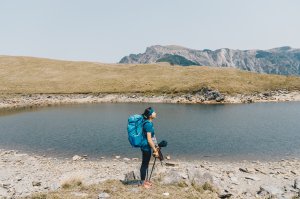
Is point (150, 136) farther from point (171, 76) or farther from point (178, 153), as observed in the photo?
point (171, 76)

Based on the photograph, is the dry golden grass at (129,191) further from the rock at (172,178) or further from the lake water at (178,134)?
the lake water at (178,134)

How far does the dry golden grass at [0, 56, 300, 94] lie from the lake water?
114 ft

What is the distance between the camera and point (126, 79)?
12175 centimetres

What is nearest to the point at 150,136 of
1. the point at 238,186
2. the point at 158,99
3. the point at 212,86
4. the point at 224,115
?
the point at 238,186

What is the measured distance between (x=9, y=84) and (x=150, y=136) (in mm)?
118002

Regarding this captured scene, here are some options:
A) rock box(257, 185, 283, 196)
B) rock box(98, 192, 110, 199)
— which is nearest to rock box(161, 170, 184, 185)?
rock box(98, 192, 110, 199)

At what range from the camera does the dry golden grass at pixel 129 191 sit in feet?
53.8

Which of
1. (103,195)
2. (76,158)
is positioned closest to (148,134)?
(103,195)

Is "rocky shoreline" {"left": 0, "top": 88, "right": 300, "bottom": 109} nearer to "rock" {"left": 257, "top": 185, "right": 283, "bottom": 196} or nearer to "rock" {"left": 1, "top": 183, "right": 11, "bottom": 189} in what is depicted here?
"rock" {"left": 257, "top": 185, "right": 283, "bottom": 196}

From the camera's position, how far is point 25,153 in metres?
38.3

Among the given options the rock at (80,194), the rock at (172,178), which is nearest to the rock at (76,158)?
the rock at (172,178)

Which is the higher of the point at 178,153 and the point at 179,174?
the point at 179,174

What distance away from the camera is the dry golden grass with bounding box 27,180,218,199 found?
16406 mm

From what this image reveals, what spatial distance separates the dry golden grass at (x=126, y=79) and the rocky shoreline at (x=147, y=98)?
13.9 ft
